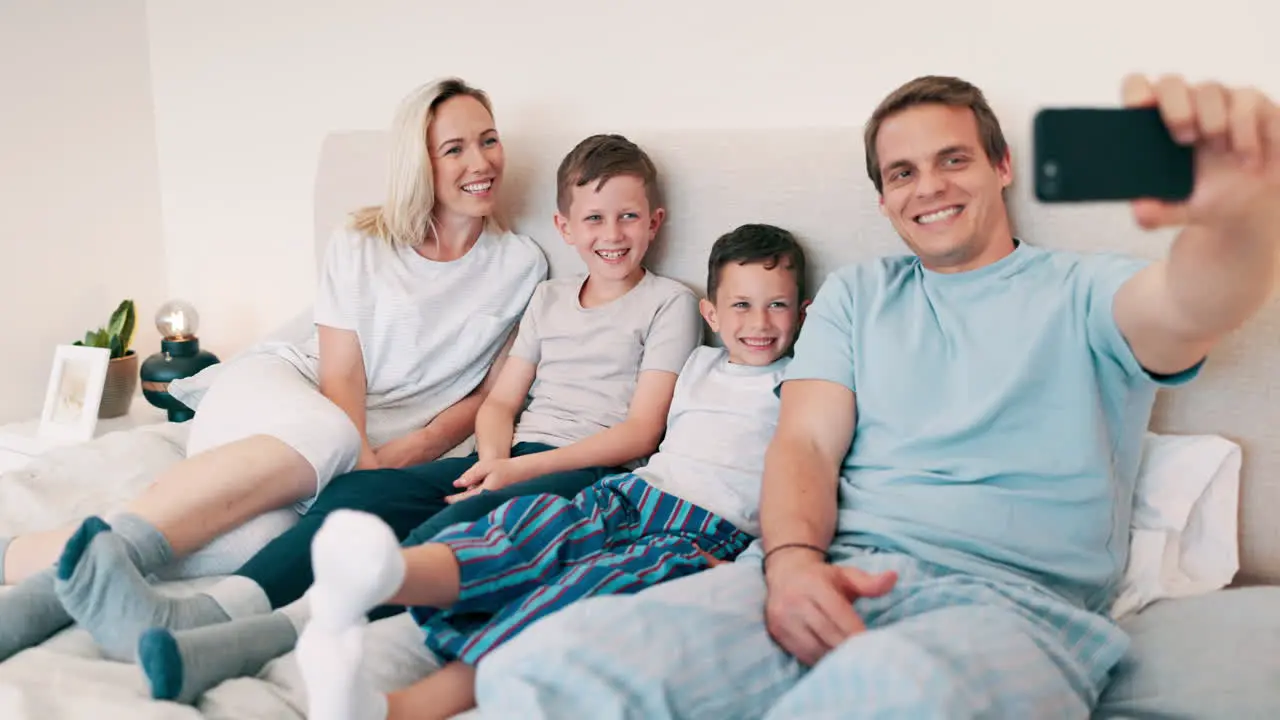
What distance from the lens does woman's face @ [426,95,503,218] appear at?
189cm

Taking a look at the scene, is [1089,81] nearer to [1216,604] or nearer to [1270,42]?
[1270,42]

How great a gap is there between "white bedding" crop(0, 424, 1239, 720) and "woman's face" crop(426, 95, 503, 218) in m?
0.68

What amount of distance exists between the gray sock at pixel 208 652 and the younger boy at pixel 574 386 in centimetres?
11

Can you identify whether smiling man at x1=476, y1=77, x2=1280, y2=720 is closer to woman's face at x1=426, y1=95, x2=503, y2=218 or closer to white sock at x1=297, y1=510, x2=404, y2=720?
white sock at x1=297, y1=510, x2=404, y2=720

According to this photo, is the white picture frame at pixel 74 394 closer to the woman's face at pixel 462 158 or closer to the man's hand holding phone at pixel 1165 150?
the woman's face at pixel 462 158

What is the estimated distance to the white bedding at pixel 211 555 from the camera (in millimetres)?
1077

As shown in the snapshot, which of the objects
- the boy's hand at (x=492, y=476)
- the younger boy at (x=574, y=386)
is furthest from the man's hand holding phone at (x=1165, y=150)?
the boy's hand at (x=492, y=476)

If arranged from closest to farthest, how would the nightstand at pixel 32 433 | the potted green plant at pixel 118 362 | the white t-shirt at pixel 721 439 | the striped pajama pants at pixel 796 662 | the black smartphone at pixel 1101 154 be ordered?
1. the black smartphone at pixel 1101 154
2. the striped pajama pants at pixel 796 662
3. the white t-shirt at pixel 721 439
4. the nightstand at pixel 32 433
5. the potted green plant at pixel 118 362

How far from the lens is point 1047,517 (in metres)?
1.22

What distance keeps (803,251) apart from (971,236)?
40 centimetres

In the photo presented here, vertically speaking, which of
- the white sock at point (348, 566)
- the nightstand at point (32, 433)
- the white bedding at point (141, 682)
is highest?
the white sock at point (348, 566)

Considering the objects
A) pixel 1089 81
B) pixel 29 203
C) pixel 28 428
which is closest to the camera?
pixel 1089 81

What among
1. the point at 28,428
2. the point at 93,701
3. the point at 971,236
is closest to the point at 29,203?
the point at 28,428

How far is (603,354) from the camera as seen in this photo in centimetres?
177
